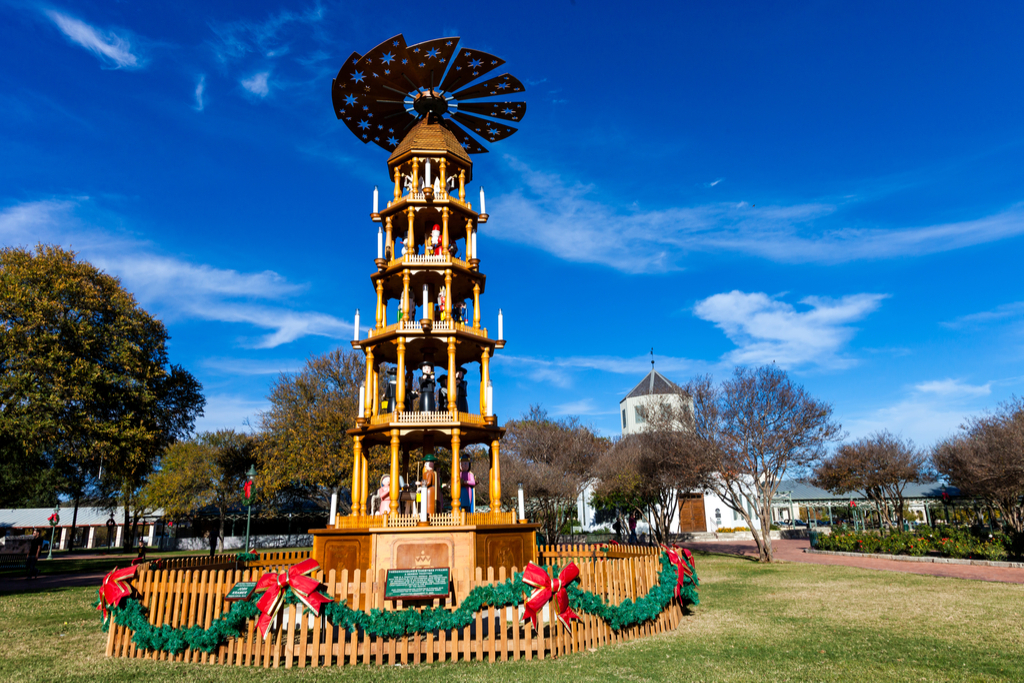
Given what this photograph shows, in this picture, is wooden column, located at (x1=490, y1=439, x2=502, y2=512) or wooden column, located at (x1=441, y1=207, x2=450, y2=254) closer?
wooden column, located at (x1=490, y1=439, x2=502, y2=512)

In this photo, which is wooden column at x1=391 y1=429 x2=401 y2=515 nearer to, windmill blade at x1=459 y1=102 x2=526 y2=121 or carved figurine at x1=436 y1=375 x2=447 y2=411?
carved figurine at x1=436 y1=375 x2=447 y2=411

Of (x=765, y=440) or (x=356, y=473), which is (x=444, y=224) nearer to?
(x=356, y=473)

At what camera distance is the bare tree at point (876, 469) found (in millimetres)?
40531

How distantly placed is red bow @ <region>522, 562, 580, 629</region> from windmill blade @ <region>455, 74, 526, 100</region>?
12.8 metres

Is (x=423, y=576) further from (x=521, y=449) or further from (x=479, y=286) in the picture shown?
(x=521, y=449)

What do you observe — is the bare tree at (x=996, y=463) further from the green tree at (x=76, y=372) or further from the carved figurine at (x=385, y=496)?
the green tree at (x=76, y=372)

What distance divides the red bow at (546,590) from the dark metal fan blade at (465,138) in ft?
42.5

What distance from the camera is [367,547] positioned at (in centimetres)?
1162

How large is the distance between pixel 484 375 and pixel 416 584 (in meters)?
5.82

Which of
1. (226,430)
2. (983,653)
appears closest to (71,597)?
(983,653)

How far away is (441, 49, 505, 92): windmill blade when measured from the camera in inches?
588

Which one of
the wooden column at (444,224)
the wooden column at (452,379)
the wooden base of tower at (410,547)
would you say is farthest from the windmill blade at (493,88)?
the wooden base of tower at (410,547)

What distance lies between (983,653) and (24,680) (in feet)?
48.6

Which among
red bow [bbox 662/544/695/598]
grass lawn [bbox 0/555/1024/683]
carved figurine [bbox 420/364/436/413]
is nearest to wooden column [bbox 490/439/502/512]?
carved figurine [bbox 420/364/436/413]
